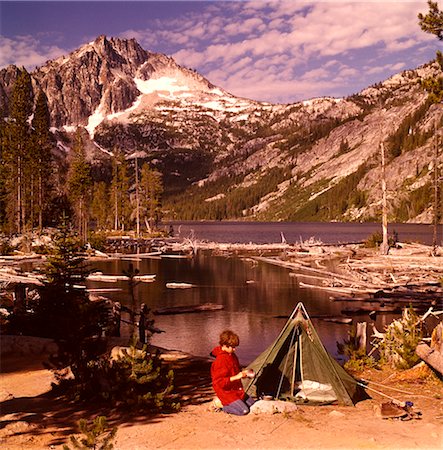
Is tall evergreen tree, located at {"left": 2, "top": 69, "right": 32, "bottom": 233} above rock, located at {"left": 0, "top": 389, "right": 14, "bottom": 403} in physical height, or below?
above

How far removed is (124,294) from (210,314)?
9.11 metres

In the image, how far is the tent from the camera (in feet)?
45.1

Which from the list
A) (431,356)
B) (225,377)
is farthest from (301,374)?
(431,356)

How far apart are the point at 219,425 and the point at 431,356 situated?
7.38 m

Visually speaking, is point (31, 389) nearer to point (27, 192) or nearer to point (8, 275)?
point (8, 275)

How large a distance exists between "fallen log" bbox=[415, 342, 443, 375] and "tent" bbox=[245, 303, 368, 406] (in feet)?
7.62

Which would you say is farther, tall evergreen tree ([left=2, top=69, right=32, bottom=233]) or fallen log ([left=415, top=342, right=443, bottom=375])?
tall evergreen tree ([left=2, top=69, right=32, bottom=233])

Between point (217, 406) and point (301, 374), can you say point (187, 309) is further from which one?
point (217, 406)

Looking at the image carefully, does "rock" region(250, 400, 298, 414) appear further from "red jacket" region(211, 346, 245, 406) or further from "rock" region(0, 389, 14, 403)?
"rock" region(0, 389, 14, 403)

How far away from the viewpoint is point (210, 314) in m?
31.1

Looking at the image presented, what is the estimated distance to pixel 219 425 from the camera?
11398 mm

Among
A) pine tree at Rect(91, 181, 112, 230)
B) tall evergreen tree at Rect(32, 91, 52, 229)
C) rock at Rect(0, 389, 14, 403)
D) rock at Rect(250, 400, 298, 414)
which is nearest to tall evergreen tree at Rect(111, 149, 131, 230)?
pine tree at Rect(91, 181, 112, 230)

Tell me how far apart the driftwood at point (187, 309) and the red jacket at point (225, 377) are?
18842mm

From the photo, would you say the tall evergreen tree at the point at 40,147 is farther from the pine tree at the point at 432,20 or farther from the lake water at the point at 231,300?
the pine tree at the point at 432,20
